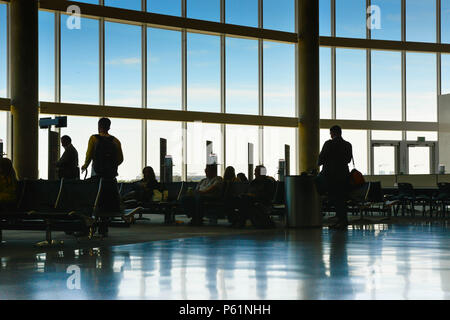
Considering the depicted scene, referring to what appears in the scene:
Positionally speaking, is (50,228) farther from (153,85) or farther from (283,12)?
(283,12)

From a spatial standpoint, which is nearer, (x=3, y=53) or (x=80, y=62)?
(x=3, y=53)

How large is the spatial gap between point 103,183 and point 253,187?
12.5 feet

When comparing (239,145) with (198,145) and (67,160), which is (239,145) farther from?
(67,160)

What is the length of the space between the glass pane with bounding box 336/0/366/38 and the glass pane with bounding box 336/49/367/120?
67 centimetres

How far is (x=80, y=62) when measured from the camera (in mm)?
20422

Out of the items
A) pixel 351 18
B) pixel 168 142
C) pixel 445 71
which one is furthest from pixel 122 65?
pixel 445 71

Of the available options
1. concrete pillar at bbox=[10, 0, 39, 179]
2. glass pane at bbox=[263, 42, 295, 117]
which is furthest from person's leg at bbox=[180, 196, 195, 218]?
glass pane at bbox=[263, 42, 295, 117]

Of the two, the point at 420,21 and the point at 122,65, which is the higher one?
the point at 420,21

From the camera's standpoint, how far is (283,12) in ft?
79.5

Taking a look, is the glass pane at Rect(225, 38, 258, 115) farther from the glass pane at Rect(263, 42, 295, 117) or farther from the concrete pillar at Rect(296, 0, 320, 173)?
the concrete pillar at Rect(296, 0, 320, 173)

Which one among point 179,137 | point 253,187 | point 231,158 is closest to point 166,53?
point 179,137

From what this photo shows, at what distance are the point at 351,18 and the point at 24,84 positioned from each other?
1351 centimetres

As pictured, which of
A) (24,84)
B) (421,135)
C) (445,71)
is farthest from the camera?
(445,71)

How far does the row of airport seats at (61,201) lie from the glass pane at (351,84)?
17.6 meters
